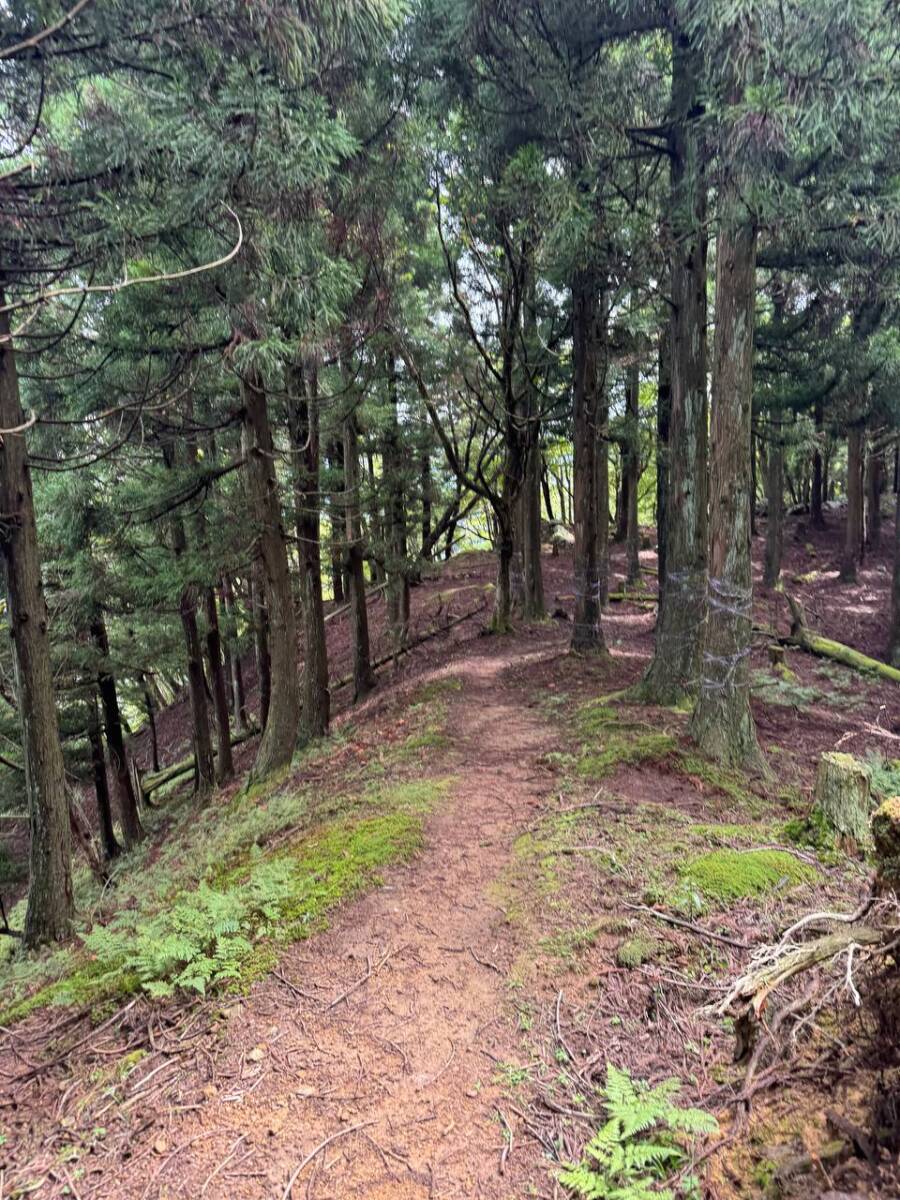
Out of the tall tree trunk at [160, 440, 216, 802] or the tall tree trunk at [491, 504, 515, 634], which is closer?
the tall tree trunk at [160, 440, 216, 802]

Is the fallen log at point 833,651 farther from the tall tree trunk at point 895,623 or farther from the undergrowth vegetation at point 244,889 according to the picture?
the undergrowth vegetation at point 244,889

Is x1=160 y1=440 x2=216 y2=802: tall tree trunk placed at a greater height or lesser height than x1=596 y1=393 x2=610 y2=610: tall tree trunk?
lesser

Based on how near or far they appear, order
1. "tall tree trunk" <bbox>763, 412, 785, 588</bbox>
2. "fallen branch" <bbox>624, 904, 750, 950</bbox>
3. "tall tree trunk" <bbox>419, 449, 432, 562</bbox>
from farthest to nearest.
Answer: "tall tree trunk" <bbox>763, 412, 785, 588</bbox> → "tall tree trunk" <bbox>419, 449, 432, 562</bbox> → "fallen branch" <bbox>624, 904, 750, 950</bbox>

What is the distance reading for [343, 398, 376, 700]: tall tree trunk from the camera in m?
11.4

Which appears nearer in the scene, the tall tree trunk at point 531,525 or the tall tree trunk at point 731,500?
the tall tree trunk at point 731,500

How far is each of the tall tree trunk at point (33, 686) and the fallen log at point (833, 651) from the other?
12301 mm

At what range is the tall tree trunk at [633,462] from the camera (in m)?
14.1

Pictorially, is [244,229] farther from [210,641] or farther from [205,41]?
[210,641]

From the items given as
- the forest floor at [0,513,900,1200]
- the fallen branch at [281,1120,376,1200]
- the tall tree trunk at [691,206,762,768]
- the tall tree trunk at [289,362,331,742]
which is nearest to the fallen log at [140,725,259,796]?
the tall tree trunk at [289,362,331,742]

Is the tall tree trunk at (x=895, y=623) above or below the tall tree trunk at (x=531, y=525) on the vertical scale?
below

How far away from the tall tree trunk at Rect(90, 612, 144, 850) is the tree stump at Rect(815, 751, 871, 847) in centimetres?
1013

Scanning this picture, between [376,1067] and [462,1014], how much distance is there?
0.47m

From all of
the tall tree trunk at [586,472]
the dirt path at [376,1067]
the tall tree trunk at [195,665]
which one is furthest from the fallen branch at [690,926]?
the tall tree trunk at [195,665]

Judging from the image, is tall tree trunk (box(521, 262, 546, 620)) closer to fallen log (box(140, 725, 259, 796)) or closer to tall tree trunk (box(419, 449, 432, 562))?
tall tree trunk (box(419, 449, 432, 562))
